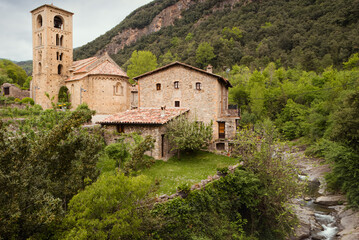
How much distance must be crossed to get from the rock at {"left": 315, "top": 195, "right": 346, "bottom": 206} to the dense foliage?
2135 cm

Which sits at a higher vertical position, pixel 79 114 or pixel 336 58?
pixel 336 58

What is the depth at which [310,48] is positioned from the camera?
2677 inches

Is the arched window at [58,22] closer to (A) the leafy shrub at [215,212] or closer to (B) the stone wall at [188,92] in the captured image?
(B) the stone wall at [188,92]

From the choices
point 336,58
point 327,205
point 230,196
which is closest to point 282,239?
point 230,196

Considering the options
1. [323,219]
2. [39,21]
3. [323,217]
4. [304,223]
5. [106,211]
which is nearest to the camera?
[106,211]

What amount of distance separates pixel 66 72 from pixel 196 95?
27295 millimetres

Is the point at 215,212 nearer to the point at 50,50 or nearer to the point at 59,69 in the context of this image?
the point at 59,69

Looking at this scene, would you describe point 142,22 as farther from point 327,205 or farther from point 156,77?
point 327,205

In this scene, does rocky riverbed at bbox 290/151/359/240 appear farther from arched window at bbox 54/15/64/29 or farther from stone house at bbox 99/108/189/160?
arched window at bbox 54/15/64/29

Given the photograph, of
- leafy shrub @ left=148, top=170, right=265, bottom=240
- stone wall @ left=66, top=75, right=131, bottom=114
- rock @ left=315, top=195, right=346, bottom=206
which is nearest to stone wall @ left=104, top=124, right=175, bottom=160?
leafy shrub @ left=148, top=170, right=265, bottom=240

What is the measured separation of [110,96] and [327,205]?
28406 millimetres

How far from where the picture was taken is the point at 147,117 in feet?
71.4

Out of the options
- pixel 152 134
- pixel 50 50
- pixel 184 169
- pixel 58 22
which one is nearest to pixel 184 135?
pixel 152 134

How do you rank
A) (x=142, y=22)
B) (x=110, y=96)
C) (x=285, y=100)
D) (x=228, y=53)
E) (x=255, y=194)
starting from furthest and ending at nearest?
(x=142, y=22) < (x=228, y=53) < (x=285, y=100) < (x=110, y=96) < (x=255, y=194)
